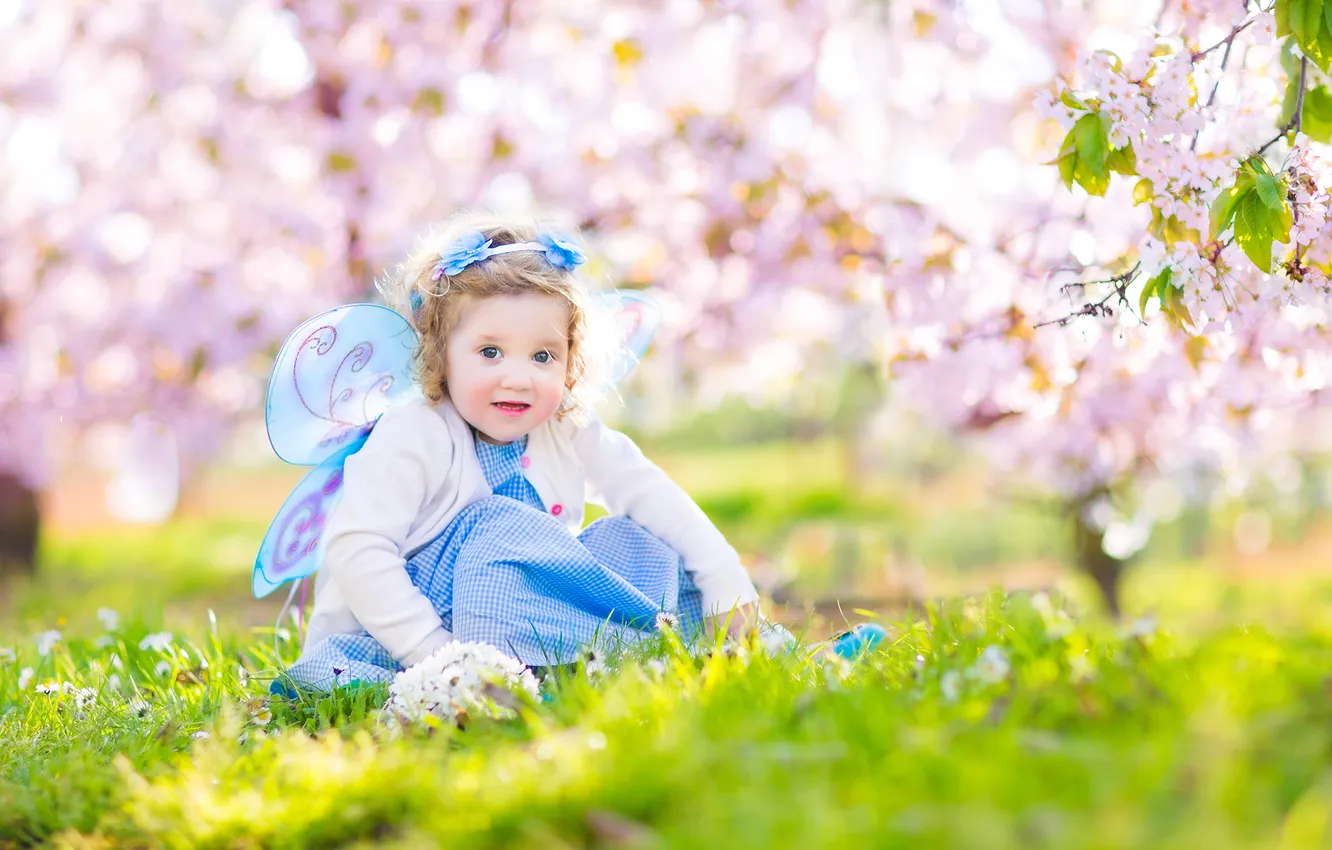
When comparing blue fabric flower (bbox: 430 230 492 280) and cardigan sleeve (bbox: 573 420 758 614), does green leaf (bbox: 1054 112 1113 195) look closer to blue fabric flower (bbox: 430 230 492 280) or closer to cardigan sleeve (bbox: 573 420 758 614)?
cardigan sleeve (bbox: 573 420 758 614)

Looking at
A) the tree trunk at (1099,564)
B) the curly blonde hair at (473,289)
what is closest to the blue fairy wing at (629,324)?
the curly blonde hair at (473,289)

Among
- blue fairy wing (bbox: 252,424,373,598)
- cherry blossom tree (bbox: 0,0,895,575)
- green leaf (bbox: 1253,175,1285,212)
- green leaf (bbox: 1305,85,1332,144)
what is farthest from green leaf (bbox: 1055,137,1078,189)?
cherry blossom tree (bbox: 0,0,895,575)

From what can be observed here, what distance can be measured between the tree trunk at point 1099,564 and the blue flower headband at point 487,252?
14.7ft

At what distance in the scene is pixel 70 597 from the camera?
240 inches

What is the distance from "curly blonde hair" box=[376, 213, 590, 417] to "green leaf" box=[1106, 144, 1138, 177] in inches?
44.0

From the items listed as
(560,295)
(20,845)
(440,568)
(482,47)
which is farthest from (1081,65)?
(482,47)

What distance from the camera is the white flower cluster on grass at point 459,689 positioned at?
6.40 ft

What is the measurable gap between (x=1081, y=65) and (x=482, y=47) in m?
3.28

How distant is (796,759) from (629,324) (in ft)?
5.67

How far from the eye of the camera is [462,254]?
2.54 metres

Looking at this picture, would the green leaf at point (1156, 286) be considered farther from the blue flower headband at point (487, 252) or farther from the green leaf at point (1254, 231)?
the blue flower headband at point (487, 252)

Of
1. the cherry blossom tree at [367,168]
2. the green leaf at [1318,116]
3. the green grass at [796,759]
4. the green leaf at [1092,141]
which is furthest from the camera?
the cherry blossom tree at [367,168]

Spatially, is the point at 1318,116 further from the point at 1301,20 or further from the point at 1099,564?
the point at 1099,564

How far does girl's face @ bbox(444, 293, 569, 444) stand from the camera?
249 cm
